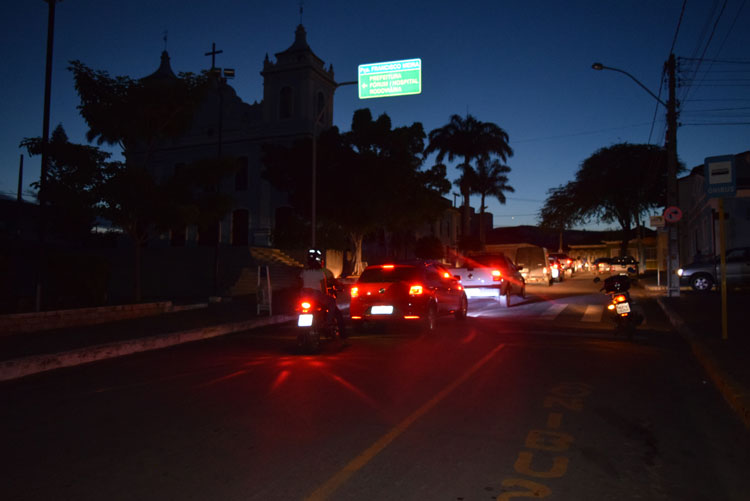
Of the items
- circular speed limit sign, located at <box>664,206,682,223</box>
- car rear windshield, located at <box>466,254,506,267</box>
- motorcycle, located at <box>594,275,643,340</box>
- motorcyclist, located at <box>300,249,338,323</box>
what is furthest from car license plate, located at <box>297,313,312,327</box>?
circular speed limit sign, located at <box>664,206,682,223</box>

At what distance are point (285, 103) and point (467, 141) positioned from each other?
56.5 ft

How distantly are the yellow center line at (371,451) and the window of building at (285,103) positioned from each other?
35381 mm

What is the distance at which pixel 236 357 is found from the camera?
10195 millimetres

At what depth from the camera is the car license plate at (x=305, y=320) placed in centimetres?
1034

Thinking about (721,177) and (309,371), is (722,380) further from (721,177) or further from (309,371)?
(309,371)

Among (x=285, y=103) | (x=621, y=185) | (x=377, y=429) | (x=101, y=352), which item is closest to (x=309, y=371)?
(x=377, y=429)

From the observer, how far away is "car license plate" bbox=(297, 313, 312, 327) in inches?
407

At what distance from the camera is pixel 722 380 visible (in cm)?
731

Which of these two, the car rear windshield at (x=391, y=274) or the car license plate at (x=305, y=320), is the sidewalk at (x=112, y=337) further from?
the car rear windshield at (x=391, y=274)

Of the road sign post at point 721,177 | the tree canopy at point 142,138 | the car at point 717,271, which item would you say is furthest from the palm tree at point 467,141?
the road sign post at point 721,177

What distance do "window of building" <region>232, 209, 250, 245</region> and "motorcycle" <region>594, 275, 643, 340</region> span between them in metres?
32.4

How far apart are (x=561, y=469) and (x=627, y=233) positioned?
184 feet

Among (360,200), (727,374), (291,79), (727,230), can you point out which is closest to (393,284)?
(727,374)

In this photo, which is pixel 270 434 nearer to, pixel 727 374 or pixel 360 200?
pixel 727 374
